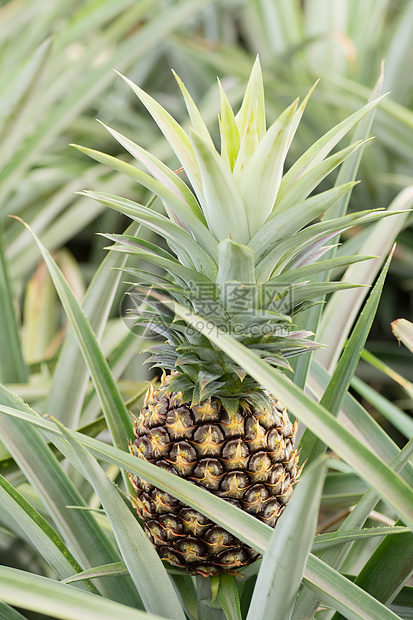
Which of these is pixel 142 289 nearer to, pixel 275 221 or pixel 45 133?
pixel 275 221

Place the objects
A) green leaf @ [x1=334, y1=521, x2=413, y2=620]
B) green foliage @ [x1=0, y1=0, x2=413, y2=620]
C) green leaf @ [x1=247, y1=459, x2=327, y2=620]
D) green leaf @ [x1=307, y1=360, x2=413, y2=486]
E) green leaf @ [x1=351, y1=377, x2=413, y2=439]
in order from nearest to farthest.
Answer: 1. green leaf @ [x1=247, y1=459, x2=327, y2=620]
2. green foliage @ [x1=0, y1=0, x2=413, y2=620]
3. green leaf @ [x1=334, y1=521, x2=413, y2=620]
4. green leaf @ [x1=307, y1=360, x2=413, y2=486]
5. green leaf @ [x1=351, y1=377, x2=413, y2=439]

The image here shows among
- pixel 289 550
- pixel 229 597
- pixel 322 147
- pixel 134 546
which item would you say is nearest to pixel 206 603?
pixel 229 597

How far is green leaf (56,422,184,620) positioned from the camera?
1.52 feet

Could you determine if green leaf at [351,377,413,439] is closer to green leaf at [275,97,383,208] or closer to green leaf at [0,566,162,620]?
green leaf at [275,97,383,208]

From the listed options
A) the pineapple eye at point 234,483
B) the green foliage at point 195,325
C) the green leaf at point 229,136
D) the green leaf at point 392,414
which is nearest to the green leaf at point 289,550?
the green foliage at point 195,325

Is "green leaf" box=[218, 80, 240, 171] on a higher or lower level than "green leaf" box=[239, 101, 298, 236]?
higher

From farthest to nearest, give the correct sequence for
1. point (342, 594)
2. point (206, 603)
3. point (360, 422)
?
1. point (360, 422)
2. point (206, 603)
3. point (342, 594)

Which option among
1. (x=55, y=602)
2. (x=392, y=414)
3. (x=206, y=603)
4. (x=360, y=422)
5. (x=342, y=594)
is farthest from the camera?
(x=392, y=414)

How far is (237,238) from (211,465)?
220mm

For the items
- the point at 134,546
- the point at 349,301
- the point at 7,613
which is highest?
the point at 349,301

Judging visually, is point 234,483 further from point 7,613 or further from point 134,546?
point 7,613

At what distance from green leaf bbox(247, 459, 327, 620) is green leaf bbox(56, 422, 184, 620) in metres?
0.09

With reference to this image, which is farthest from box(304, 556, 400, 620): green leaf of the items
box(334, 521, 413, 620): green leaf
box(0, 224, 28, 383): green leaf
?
box(0, 224, 28, 383): green leaf

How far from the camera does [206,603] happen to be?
563 mm
